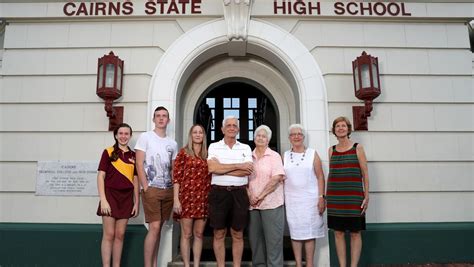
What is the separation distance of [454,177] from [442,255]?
115cm

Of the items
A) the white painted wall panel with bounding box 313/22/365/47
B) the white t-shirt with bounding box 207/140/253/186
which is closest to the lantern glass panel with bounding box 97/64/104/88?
the white t-shirt with bounding box 207/140/253/186

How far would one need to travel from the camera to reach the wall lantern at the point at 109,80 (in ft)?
14.5

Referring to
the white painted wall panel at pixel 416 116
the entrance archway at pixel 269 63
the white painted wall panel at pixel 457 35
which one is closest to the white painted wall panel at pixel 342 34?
the entrance archway at pixel 269 63

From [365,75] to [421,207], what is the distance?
213 cm

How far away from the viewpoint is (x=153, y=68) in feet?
15.8

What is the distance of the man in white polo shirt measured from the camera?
11.1 ft

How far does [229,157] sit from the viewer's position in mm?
3486

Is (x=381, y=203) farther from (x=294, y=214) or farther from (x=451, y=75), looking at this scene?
(x=451, y=75)

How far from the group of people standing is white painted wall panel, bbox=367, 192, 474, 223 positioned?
1137 millimetres

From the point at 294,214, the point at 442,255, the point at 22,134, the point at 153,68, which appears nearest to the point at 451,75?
the point at 442,255

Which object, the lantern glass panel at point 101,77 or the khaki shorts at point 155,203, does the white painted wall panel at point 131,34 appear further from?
the khaki shorts at point 155,203

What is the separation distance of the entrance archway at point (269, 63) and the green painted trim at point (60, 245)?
427 millimetres

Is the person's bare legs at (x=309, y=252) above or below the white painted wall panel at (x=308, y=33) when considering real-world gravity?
below

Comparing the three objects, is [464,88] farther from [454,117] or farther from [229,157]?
[229,157]
